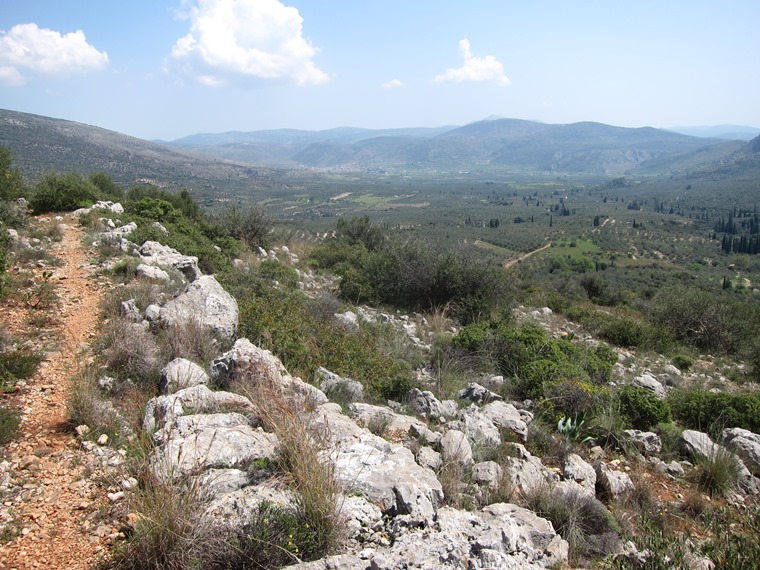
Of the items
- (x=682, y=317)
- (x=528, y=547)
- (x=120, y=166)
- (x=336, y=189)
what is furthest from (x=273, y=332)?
(x=336, y=189)

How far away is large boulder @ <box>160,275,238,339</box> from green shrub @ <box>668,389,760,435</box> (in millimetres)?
7306

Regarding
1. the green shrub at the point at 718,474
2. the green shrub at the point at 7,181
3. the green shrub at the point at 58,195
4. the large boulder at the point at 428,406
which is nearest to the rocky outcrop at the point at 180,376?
the large boulder at the point at 428,406

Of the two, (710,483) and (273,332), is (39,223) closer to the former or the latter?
→ (273,332)

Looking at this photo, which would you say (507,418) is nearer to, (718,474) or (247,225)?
(718,474)

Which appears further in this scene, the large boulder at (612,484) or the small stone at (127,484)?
the large boulder at (612,484)

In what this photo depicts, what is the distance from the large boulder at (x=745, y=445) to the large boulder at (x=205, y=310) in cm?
694

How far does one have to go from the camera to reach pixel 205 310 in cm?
671

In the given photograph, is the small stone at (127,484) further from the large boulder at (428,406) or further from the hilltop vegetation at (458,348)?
the large boulder at (428,406)

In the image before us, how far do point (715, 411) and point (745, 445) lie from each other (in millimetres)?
1595

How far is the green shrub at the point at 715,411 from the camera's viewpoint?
667cm

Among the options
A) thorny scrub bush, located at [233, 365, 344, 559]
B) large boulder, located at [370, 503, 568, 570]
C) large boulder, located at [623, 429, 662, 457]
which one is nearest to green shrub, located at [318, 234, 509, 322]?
large boulder, located at [623, 429, 662, 457]

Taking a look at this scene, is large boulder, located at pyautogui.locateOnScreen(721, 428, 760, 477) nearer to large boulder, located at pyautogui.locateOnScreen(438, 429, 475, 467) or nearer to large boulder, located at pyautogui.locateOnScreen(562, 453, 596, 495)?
large boulder, located at pyautogui.locateOnScreen(562, 453, 596, 495)

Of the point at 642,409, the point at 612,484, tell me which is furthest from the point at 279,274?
the point at 612,484

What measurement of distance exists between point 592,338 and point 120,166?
8390cm
